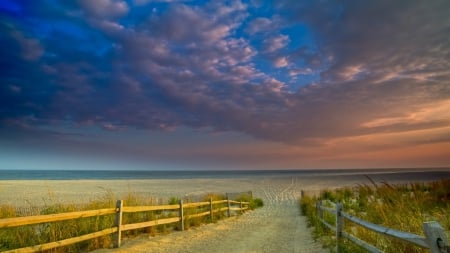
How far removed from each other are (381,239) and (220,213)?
1251cm

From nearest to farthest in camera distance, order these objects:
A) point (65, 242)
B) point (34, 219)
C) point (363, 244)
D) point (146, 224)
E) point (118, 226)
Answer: point (363, 244) → point (34, 219) → point (65, 242) → point (118, 226) → point (146, 224)

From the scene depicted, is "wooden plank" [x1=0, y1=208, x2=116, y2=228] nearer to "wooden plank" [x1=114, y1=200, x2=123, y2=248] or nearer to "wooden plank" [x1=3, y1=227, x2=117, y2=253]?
"wooden plank" [x1=3, y1=227, x2=117, y2=253]

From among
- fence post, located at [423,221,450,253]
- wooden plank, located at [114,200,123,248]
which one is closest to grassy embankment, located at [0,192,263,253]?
wooden plank, located at [114,200,123,248]

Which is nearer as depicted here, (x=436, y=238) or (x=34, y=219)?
(x=436, y=238)

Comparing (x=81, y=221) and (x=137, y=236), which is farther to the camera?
(x=137, y=236)

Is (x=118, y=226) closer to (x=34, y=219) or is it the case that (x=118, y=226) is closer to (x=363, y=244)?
(x=34, y=219)

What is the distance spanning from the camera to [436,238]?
138 inches

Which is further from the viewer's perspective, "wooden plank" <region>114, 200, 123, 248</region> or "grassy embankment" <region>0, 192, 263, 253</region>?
"wooden plank" <region>114, 200, 123, 248</region>

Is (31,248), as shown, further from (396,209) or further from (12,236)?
(396,209)

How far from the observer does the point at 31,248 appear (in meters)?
6.96

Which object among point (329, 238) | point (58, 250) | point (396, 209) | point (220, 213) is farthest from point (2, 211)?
point (220, 213)

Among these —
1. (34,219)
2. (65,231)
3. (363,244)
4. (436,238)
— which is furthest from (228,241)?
(436,238)

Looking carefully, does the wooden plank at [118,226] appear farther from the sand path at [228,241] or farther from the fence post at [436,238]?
the fence post at [436,238]

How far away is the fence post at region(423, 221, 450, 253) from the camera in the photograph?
3447 mm
